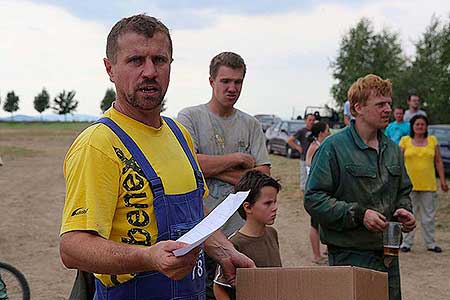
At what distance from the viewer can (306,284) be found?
2.42m

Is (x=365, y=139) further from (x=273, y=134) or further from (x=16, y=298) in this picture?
(x=273, y=134)

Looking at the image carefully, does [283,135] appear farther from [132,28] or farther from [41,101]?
[41,101]

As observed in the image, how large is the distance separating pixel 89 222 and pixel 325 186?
232 cm

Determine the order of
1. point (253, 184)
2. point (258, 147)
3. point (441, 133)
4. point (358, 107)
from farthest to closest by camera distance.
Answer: point (441, 133)
point (258, 147)
point (358, 107)
point (253, 184)

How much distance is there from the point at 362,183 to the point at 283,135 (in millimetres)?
24062

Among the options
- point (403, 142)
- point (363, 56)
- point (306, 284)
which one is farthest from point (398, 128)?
point (363, 56)

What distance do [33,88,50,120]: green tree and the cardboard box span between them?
324 feet

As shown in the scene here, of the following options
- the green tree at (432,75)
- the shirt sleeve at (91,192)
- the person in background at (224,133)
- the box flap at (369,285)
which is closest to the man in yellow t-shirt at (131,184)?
the shirt sleeve at (91,192)

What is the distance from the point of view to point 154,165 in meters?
2.34

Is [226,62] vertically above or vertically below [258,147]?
above

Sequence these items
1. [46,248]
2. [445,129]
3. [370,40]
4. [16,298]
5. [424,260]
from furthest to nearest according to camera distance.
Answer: [370,40], [445,129], [46,248], [424,260], [16,298]

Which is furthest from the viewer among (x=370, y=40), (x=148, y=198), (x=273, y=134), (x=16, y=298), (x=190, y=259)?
(x=370, y=40)

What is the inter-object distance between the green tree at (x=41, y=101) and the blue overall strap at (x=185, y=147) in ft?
323

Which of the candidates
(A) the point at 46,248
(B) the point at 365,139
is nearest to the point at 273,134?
(A) the point at 46,248
